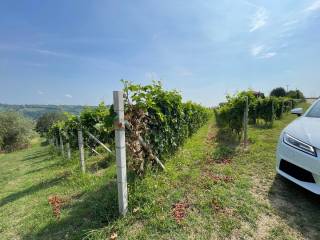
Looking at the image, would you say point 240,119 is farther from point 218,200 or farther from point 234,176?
point 218,200

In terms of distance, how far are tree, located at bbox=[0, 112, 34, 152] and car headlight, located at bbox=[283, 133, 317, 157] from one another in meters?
36.3

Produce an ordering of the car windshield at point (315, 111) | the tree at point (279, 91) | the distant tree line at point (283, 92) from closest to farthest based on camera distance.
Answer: the car windshield at point (315, 111), the distant tree line at point (283, 92), the tree at point (279, 91)

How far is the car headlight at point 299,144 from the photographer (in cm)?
264

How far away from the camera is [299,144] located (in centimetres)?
284

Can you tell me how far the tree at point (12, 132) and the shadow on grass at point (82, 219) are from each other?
33599 mm

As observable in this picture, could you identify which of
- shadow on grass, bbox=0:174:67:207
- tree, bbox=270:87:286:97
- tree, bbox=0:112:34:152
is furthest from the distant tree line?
shadow on grass, bbox=0:174:67:207

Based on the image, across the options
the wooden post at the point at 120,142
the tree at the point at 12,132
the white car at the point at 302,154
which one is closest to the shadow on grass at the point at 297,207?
the white car at the point at 302,154

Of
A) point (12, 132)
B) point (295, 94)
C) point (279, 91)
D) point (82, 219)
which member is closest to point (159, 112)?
point (82, 219)

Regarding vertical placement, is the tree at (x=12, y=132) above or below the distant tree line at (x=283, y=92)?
below

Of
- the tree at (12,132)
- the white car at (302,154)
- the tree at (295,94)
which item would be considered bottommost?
the tree at (12,132)

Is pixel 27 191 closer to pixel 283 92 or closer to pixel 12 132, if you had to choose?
pixel 12 132

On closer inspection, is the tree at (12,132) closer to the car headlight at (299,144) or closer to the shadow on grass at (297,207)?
the shadow on grass at (297,207)

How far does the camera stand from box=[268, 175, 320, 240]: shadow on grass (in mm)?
2461

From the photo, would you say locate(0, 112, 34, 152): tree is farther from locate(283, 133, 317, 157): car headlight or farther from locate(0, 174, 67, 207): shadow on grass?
locate(283, 133, 317, 157): car headlight
